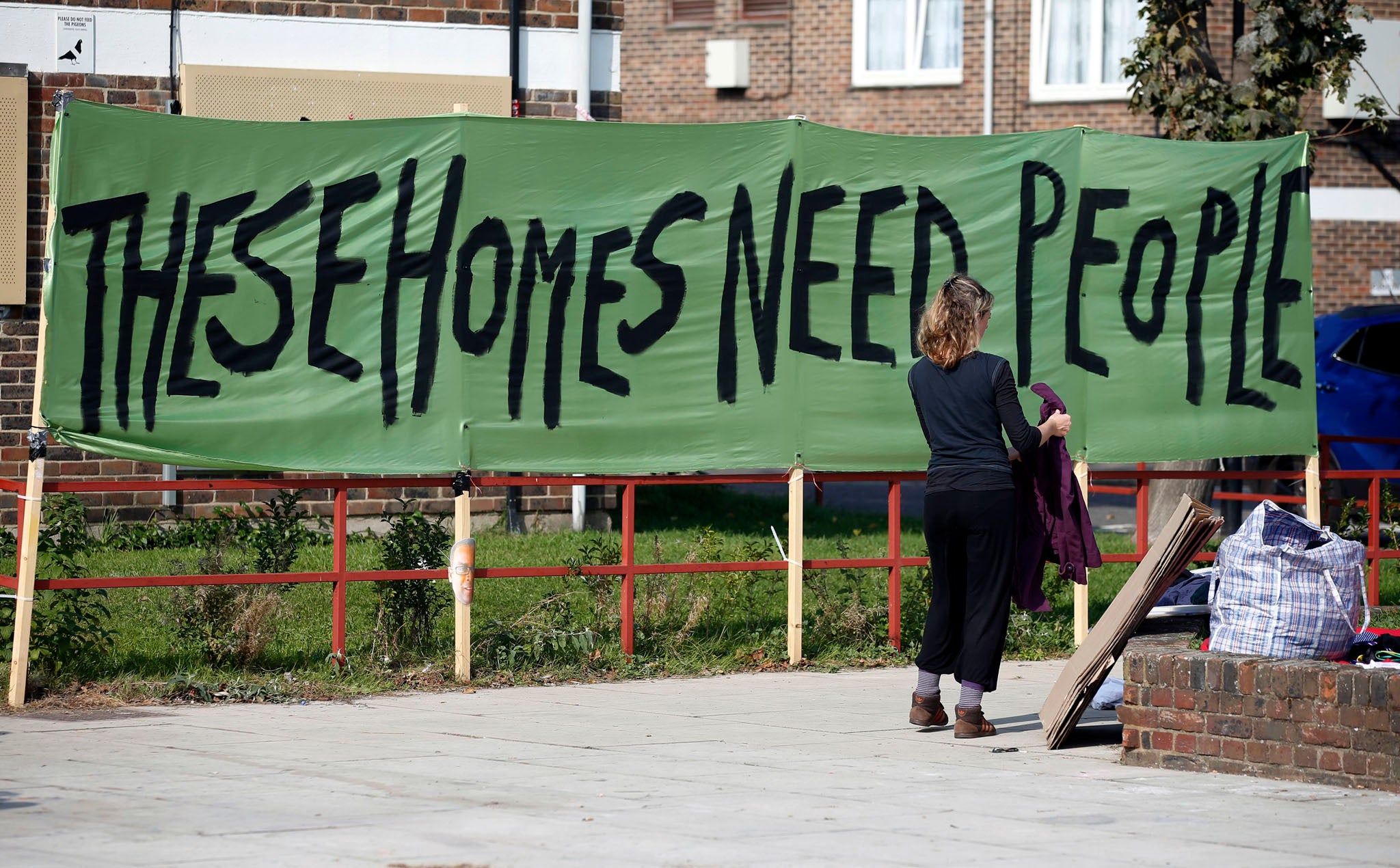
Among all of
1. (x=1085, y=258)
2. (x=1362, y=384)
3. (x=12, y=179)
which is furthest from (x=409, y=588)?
(x=1362, y=384)

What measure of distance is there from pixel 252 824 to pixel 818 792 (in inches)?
74.6

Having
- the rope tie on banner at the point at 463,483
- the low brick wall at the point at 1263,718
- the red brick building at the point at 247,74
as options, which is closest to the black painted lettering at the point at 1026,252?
the rope tie on banner at the point at 463,483

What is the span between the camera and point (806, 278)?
31.0 ft

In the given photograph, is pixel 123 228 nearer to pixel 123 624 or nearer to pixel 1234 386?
pixel 123 624

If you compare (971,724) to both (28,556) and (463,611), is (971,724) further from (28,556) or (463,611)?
(28,556)

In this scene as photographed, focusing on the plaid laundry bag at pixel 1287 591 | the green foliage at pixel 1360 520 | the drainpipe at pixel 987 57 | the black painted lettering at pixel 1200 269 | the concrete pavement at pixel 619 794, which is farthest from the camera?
the drainpipe at pixel 987 57

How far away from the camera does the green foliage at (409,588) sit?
9039mm

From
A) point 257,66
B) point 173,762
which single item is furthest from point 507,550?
point 173,762

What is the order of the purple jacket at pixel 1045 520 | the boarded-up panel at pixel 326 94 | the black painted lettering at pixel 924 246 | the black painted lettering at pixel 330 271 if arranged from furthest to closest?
the boarded-up panel at pixel 326 94 < the black painted lettering at pixel 924 246 < the black painted lettering at pixel 330 271 < the purple jacket at pixel 1045 520

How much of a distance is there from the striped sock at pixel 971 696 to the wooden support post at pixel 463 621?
2.61 m

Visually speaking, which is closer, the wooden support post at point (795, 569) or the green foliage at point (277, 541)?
the wooden support post at point (795, 569)

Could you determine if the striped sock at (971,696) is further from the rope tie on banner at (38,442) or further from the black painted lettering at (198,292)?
the rope tie on banner at (38,442)

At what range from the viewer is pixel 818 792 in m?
6.15

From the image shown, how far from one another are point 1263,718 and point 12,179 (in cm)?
951
